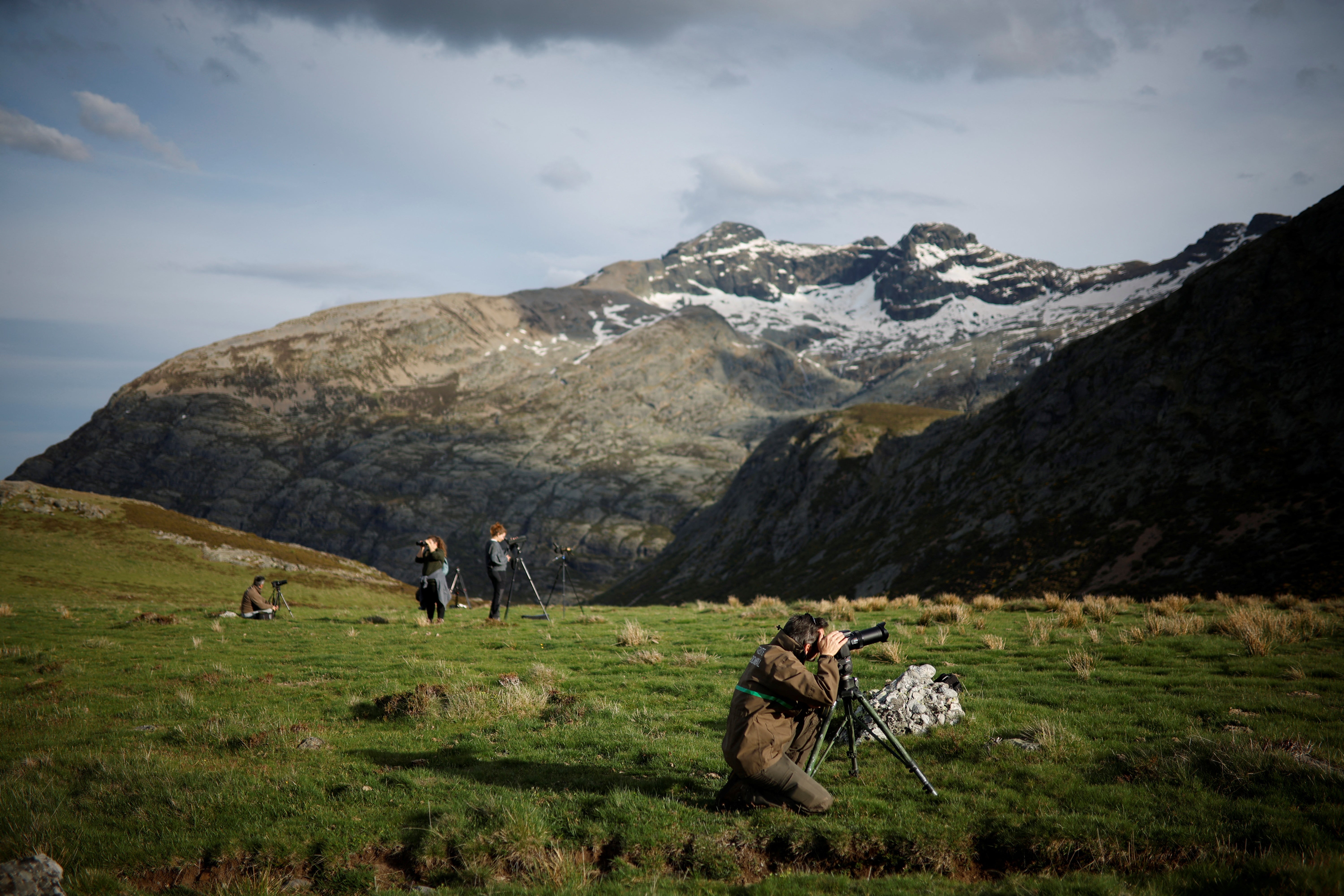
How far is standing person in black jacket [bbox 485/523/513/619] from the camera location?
24344 mm

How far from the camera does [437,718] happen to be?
1302cm

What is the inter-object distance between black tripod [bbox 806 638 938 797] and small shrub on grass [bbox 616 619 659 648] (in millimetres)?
9811

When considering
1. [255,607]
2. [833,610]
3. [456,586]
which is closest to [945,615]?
[833,610]

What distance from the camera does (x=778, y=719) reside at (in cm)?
902

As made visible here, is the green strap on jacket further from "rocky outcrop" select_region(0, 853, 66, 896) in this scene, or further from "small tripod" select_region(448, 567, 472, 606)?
"small tripod" select_region(448, 567, 472, 606)

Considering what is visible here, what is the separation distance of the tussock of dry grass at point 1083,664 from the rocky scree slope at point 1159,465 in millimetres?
39284

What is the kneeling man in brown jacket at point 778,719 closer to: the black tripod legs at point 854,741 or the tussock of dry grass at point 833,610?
the black tripod legs at point 854,741

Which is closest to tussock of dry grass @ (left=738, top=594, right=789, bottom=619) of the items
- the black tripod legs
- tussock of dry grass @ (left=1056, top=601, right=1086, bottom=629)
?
tussock of dry grass @ (left=1056, top=601, right=1086, bottom=629)

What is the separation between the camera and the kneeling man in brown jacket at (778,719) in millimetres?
8672

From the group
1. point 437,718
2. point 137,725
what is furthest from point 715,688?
point 137,725

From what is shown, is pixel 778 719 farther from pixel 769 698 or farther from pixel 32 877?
pixel 32 877

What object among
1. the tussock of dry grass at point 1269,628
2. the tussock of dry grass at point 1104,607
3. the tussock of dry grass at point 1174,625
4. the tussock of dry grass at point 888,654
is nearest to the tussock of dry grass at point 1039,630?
the tussock of dry grass at point 1104,607

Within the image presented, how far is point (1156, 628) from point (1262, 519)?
47158 millimetres

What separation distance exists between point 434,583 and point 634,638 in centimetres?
1011
